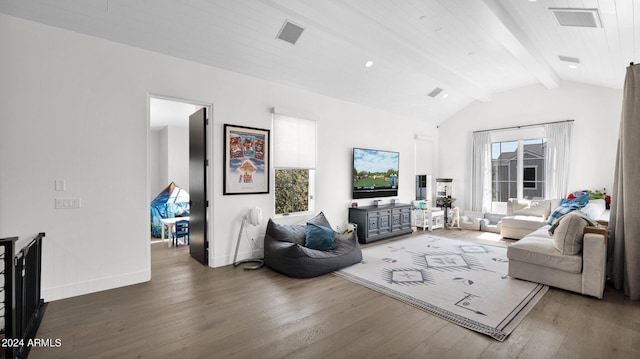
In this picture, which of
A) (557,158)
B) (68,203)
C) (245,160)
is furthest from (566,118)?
(68,203)

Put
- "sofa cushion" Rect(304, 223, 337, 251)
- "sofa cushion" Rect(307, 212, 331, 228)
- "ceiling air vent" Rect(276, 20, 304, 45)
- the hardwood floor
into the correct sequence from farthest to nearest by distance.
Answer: "sofa cushion" Rect(307, 212, 331, 228) < "sofa cushion" Rect(304, 223, 337, 251) < "ceiling air vent" Rect(276, 20, 304, 45) < the hardwood floor

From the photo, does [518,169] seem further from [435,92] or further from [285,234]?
[285,234]

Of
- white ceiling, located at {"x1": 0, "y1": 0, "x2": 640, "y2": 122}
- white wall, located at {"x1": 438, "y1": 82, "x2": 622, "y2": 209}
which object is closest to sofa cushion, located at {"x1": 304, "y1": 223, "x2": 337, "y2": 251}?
white ceiling, located at {"x1": 0, "y1": 0, "x2": 640, "y2": 122}

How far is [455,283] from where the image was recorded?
11.6 ft

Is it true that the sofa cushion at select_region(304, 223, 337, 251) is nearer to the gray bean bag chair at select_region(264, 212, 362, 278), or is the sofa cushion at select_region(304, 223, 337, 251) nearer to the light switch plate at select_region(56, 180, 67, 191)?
the gray bean bag chair at select_region(264, 212, 362, 278)

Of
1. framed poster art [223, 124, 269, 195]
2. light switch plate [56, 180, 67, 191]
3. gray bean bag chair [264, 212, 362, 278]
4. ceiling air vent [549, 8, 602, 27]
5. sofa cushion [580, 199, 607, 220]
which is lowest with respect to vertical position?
gray bean bag chair [264, 212, 362, 278]

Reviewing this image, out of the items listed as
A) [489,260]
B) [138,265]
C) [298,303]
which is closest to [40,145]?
[138,265]

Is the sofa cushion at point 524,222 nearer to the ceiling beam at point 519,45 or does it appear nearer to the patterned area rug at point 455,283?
the patterned area rug at point 455,283

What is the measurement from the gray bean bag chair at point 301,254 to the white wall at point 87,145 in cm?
70

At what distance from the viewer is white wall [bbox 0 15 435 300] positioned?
2.89 meters

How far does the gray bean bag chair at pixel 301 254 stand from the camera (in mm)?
3721

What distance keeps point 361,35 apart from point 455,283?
3.45 meters

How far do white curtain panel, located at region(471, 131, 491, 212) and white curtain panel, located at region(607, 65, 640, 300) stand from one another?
409cm

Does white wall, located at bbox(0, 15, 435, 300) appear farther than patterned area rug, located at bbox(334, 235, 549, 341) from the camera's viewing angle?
Yes
